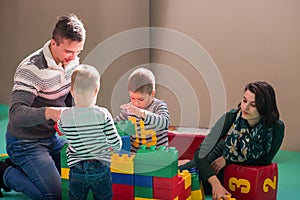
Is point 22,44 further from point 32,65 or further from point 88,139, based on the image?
point 88,139

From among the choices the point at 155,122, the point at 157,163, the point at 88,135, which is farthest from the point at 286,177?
the point at 88,135

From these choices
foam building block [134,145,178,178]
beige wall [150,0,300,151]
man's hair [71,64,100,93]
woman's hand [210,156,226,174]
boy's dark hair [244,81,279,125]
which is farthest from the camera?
beige wall [150,0,300,151]

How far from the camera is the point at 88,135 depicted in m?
1.58

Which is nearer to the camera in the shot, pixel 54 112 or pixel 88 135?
pixel 88 135

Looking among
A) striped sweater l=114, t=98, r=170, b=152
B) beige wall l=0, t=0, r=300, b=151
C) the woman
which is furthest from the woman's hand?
beige wall l=0, t=0, r=300, b=151

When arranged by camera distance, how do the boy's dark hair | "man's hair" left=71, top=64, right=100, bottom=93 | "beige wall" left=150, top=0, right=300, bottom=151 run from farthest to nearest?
"beige wall" left=150, top=0, right=300, bottom=151 → the boy's dark hair → "man's hair" left=71, top=64, right=100, bottom=93

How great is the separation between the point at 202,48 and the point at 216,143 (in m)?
1.07

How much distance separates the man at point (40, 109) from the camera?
1.85m

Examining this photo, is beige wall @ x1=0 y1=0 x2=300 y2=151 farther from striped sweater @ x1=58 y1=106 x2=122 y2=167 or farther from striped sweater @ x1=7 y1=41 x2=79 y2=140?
striped sweater @ x1=58 y1=106 x2=122 y2=167

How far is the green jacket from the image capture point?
6.40 feet

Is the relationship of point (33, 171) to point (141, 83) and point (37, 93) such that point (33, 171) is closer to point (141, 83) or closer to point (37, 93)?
point (37, 93)

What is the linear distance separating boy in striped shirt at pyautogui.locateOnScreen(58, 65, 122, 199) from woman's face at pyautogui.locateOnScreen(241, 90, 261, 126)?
58 centimetres

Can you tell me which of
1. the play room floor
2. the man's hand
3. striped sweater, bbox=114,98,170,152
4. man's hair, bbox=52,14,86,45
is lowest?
the play room floor

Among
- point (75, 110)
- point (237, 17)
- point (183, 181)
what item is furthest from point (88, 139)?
point (237, 17)
